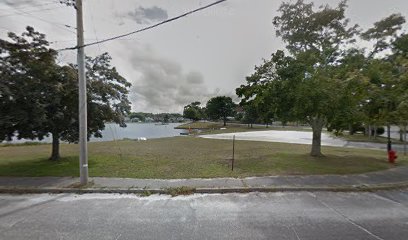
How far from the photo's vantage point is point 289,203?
6375mm

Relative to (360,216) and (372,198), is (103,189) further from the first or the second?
(372,198)

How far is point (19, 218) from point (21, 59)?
6492mm

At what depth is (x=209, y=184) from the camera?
25.6 feet

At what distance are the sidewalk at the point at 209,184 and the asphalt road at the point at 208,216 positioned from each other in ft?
1.11

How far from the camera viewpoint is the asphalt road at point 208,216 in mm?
4664

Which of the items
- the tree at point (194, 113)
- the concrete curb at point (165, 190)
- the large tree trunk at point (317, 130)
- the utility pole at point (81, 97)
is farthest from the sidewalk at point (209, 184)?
the tree at point (194, 113)

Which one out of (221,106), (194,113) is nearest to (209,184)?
(221,106)

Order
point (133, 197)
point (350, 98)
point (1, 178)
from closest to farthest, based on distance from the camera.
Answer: point (133, 197) < point (1, 178) < point (350, 98)

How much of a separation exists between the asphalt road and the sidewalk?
337 millimetres

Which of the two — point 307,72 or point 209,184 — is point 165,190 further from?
point 307,72

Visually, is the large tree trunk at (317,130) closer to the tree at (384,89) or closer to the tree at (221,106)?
the tree at (384,89)

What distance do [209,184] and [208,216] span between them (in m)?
2.30

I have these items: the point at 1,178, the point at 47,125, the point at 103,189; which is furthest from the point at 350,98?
the point at 1,178

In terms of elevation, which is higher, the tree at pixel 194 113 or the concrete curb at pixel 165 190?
the tree at pixel 194 113
